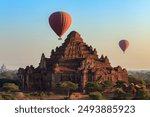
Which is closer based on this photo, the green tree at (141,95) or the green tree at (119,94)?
the green tree at (141,95)

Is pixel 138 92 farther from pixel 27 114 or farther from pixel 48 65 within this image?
pixel 27 114

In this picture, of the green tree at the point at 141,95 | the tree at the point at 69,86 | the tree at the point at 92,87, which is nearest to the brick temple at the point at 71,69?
the tree at the point at 69,86

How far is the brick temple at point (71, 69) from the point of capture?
4544 cm

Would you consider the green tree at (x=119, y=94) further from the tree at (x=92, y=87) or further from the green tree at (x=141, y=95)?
the tree at (x=92, y=87)

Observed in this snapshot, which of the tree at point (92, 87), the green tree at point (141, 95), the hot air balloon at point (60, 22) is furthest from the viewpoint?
the hot air balloon at point (60, 22)

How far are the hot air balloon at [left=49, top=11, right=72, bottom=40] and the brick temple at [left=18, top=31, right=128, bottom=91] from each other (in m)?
2.90

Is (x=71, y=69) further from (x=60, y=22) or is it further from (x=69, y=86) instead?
(x=60, y=22)

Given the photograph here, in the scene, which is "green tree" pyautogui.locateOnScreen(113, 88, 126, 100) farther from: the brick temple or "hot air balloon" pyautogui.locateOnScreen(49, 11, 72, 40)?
"hot air balloon" pyautogui.locateOnScreen(49, 11, 72, 40)

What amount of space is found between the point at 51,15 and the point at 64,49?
4104 mm

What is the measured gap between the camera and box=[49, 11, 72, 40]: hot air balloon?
4528 cm

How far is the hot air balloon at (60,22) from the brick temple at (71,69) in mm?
2901

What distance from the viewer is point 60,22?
4528cm

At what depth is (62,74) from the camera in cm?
4553

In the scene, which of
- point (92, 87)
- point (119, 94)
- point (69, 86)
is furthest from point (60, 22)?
point (119, 94)
